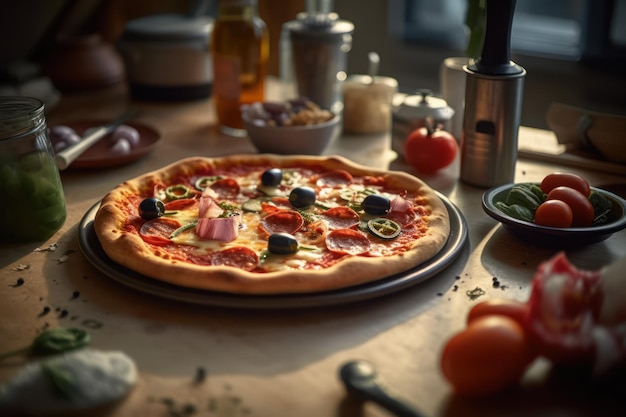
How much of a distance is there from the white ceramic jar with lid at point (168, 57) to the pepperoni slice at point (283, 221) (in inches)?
45.8

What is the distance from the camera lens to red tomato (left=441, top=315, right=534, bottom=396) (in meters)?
0.92

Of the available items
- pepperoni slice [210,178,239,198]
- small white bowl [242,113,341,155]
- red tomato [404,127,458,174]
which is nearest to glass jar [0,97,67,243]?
pepperoni slice [210,178,239,198]

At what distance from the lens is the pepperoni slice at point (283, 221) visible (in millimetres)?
1431

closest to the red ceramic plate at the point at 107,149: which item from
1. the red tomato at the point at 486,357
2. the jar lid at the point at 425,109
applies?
the jar lid at the point at 425,109

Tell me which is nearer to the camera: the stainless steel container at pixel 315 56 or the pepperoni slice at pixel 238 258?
the pepperoni slice at pixel 238 258

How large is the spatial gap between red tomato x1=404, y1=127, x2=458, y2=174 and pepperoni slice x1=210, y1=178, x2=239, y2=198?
0.47 meters

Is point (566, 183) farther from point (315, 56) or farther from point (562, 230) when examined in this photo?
point (315, 56)

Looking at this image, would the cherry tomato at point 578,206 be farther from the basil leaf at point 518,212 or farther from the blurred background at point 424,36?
the blurred background at point 424,36

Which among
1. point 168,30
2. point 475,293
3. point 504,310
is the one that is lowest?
point 475,293

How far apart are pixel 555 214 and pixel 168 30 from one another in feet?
5.08

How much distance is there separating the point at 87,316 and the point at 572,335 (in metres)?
0.74

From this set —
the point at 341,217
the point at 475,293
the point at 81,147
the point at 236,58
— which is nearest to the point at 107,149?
the point at 81,147

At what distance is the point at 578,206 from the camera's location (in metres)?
1.36

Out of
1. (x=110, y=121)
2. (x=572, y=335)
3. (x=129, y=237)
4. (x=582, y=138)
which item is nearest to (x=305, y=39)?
(x=110, y=121)
